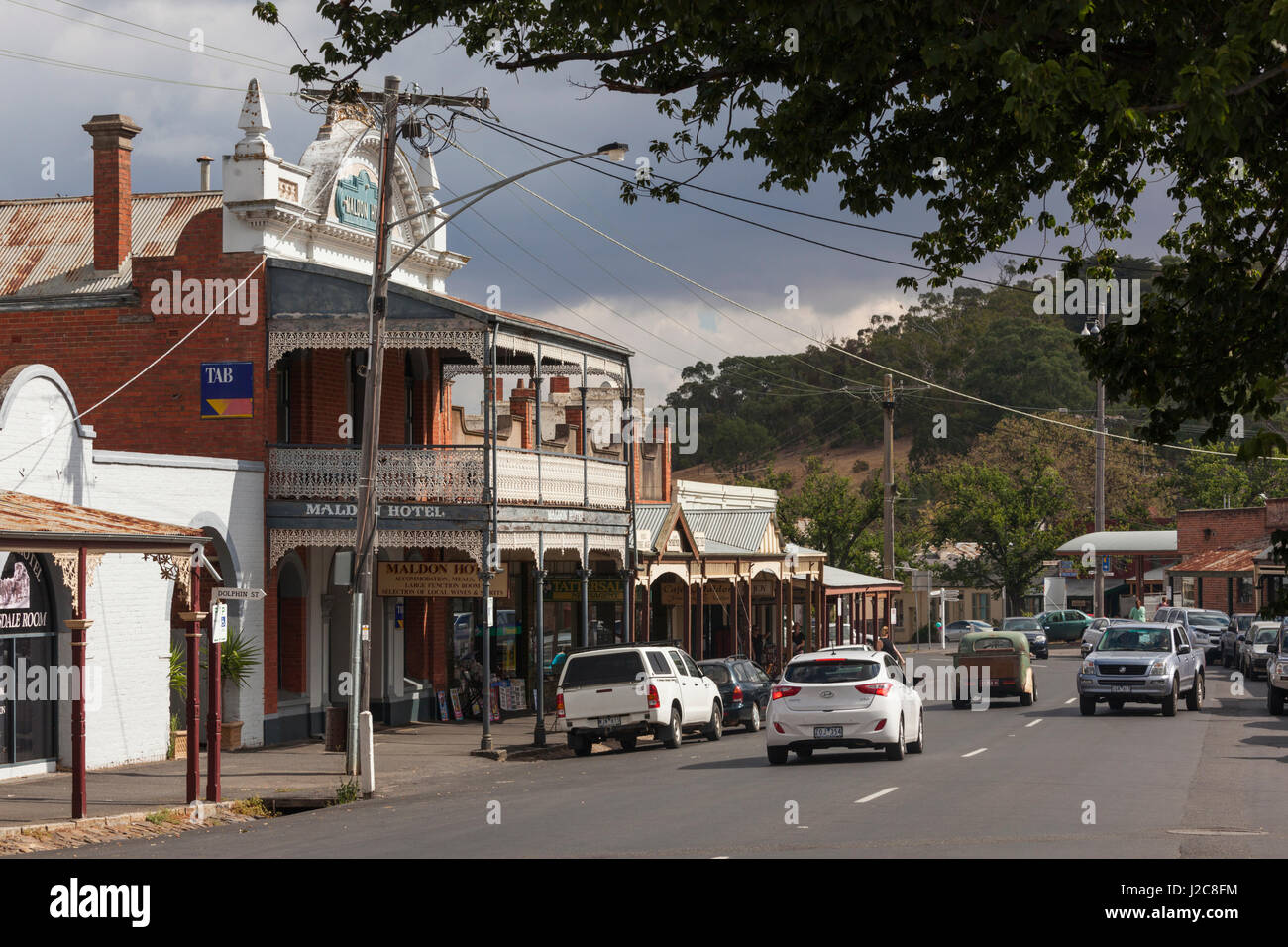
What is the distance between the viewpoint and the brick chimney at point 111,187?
2834cm

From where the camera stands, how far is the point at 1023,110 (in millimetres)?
8930

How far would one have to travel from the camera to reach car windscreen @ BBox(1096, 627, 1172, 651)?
3206 cm

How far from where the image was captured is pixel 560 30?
12.3m

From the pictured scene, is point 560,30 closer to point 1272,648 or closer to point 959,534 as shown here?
point 1272,648

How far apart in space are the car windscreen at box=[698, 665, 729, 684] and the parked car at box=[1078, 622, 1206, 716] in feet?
22.5

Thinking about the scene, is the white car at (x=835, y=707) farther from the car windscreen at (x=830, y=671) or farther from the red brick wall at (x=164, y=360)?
the red brick wall at (x=164, y=360)

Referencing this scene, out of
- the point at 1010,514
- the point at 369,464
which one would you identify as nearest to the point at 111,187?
the point at 369,464

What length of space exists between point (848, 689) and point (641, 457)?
3201cm

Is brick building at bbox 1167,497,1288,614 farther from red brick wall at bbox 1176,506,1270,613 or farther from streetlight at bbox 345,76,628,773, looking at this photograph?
streetlight at bbox 345,76,628,773

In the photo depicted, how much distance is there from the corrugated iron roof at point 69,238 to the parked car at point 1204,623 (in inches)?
1523

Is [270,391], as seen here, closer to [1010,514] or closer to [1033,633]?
[1033,633]

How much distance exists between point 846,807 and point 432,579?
15.1m

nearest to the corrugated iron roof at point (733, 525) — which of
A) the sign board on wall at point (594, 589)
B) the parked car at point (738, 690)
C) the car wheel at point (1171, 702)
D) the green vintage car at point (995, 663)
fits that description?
the sign board on wall at point (594, 589)

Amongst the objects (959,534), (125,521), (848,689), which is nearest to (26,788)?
(125,521)
